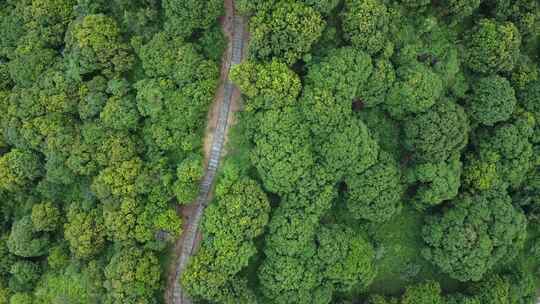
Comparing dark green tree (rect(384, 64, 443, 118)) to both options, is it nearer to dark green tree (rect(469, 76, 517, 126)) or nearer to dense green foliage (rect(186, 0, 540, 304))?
dense green foliage (rect(186, 0, 540, 304))

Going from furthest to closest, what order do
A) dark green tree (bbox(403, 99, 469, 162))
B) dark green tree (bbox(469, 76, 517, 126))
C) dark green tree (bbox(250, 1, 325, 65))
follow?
dark green tree (bbox(469, 76, 517, 126)), dark green tree (bbox(403, 99, 469, 162)), dark green tree (bbox(250, 1, 325, 65))

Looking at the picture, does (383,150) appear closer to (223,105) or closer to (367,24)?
(367,24)

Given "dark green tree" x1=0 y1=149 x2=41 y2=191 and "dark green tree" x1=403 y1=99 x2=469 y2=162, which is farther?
"dark green tree" x1=0 y1=149 x2=41 y2=191

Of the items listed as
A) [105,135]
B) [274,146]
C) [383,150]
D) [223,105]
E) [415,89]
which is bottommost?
[105,135]

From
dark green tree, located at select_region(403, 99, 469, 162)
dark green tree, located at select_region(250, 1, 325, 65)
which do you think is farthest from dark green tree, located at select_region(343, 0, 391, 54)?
dark green tree, located at select_region(403, 99, 469, 162)

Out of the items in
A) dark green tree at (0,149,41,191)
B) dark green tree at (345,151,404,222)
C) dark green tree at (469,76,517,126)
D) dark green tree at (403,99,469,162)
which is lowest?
dark green tree at (0,149,41,191)

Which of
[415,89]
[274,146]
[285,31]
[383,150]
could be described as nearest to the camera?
[285,31]

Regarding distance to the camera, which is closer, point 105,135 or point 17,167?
point 105,135

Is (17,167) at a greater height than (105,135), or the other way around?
(105,135)

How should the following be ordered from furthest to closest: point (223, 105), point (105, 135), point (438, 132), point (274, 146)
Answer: point (223, 105) < point (105, 135) < point (438, 132) < point (274, 146)

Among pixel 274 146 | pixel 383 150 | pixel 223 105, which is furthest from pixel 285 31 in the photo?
pixel 383 150
